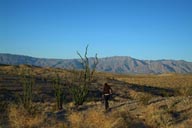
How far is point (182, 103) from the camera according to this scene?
2114 centimetres

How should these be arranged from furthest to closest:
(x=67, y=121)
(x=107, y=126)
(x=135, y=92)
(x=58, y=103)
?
(x=135, y=92) < (x=58, y=103) < (x=67, y=121) < (x=107, y=126)

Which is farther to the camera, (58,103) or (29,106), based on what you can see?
(58,103)

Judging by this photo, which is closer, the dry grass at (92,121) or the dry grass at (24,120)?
the dry grass at (92,121)

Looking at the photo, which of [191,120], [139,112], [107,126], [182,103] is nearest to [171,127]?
[191,120]

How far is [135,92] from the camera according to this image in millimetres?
40125

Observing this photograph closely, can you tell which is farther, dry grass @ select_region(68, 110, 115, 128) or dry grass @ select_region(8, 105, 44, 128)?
dry grass @ select_region(8, 105, 44, 128)

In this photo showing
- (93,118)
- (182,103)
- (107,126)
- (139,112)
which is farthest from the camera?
(182,103)

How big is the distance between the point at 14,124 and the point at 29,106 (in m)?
3.71

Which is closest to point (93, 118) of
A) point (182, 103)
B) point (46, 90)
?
point (182, 103)

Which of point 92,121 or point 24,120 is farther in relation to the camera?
point 24,120

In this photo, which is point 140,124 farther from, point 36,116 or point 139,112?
point 36,116

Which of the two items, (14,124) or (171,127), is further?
(14,124)

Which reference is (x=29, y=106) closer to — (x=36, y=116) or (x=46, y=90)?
(x=36, y=116)

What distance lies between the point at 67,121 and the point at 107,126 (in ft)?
11.1
